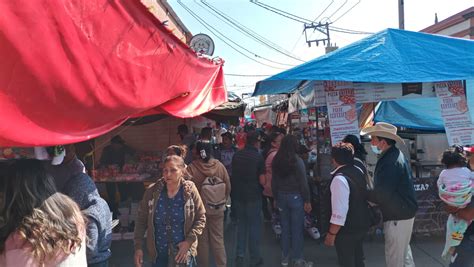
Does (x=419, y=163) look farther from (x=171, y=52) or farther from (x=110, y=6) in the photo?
(x=110, y=6)

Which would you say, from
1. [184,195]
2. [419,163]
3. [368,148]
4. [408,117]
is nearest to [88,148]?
[184,195]

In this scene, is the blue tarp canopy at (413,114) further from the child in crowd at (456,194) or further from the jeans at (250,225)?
the child in crowd at (456,194)

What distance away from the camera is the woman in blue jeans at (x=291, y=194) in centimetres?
546

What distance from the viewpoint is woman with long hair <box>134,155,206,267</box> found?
3.84m

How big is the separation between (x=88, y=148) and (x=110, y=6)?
8.43 feet

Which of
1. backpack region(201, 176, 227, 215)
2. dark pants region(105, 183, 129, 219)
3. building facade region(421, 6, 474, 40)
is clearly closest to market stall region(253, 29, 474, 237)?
backpack region(201, 176, 227, 215)

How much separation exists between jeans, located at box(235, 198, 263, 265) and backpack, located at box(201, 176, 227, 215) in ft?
2.17

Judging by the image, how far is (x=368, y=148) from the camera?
7.63 meters

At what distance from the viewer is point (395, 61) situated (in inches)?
239

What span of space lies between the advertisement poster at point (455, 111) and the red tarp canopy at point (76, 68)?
5.01 m

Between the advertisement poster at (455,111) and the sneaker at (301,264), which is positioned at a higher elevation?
the advertisement poster at (455,111)

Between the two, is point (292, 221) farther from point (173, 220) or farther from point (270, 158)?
point (173, 220)

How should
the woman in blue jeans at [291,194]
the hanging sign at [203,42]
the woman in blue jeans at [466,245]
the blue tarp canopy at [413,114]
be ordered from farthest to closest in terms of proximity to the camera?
the hanging sign at [203,42]
the blue tarp canopy at [413,114]
the woman in blue jeans at [291,194]
the woman in blue jeans at [466,245]

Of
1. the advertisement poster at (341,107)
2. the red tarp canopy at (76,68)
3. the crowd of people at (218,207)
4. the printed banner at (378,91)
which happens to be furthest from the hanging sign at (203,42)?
the red tarp canopy at (76,68)
